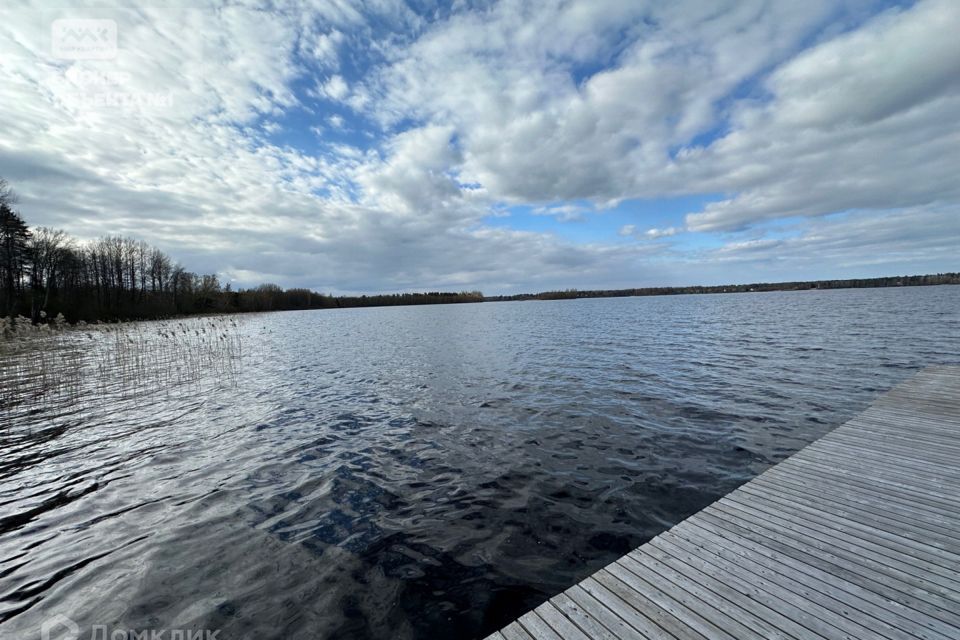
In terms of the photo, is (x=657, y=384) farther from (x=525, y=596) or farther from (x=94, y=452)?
(x=94, y=452)

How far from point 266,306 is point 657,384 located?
409 ft

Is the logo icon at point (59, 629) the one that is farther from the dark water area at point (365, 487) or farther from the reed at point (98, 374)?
the reed at point (98, 374)

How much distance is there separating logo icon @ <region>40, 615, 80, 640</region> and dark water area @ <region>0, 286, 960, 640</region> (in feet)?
Result: 0.34

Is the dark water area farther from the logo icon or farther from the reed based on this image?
the reed

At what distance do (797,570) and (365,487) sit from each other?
283 inches

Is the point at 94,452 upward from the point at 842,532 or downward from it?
downward

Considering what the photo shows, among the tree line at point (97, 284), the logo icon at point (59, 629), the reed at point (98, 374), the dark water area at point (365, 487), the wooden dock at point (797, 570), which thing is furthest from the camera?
the tree line at point (97, 284)

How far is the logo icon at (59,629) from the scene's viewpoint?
4.27m

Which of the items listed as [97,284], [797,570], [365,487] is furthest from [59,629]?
Result: [97,284]

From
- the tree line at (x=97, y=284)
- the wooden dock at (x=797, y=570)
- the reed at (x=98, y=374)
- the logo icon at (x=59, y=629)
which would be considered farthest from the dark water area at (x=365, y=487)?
the tree line at (x=97, y=284)

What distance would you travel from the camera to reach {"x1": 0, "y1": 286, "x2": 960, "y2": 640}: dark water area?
486 centimetres

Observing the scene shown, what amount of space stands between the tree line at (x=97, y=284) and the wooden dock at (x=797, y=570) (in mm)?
42539

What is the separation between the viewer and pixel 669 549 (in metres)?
4.62

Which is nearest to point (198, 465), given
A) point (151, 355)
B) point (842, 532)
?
point (842, 532)
